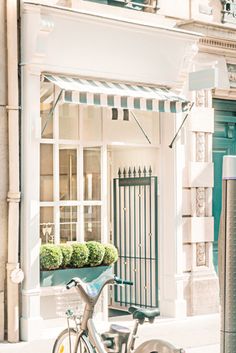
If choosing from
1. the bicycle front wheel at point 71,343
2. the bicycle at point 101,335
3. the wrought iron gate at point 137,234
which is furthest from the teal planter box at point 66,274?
the bicycle at point 101,335

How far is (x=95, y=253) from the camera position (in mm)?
10617

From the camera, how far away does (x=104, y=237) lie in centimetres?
1114

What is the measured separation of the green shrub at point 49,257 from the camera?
10.1 meters

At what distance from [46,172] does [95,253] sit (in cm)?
131

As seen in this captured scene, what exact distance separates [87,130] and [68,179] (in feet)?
2.62

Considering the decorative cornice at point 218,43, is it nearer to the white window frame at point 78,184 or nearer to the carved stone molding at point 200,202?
the carved stone molding at point 200,202

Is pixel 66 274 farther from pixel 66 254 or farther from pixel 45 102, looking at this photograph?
pixel 45 102

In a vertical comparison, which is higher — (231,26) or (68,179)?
(231,26)

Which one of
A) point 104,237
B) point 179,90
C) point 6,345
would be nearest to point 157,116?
point 179,90

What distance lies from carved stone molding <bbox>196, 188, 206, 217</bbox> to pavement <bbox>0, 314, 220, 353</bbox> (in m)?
1.60

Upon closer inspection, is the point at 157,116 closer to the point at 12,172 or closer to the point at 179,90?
the point at 179,90

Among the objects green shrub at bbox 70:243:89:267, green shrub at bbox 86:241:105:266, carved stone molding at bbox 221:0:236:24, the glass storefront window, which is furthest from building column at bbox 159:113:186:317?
the glass storefront window

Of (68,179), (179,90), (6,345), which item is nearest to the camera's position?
(6,345)

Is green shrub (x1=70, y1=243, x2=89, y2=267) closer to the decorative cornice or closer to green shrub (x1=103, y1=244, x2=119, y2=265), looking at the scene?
green shrub (x1=103, y1=244, x2=119, y2=265)
